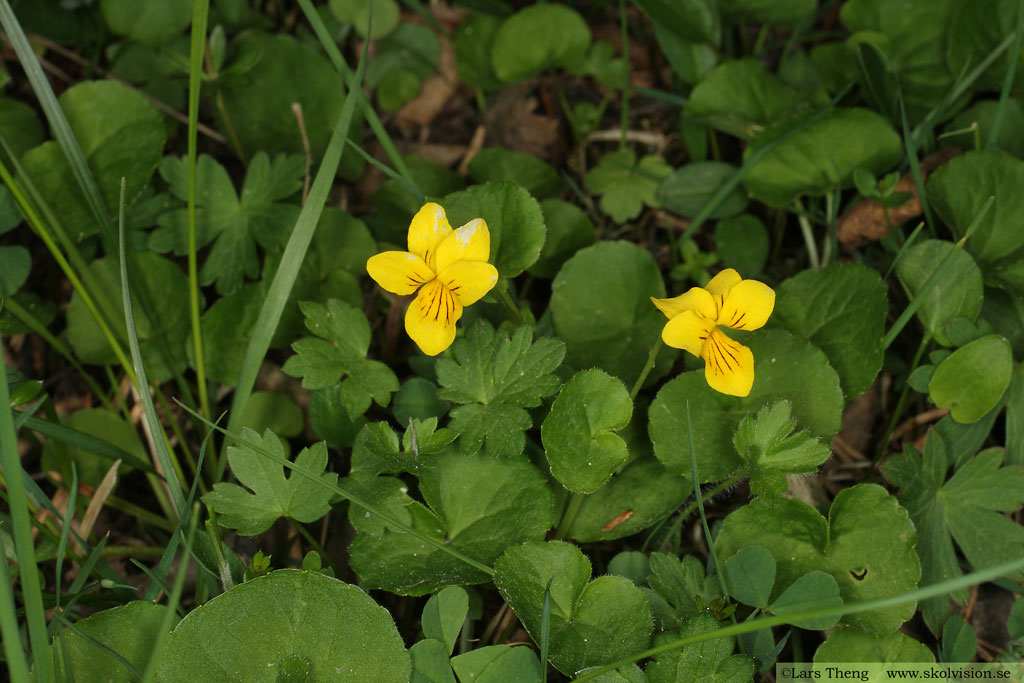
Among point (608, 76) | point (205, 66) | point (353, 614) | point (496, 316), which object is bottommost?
point (353, 614)

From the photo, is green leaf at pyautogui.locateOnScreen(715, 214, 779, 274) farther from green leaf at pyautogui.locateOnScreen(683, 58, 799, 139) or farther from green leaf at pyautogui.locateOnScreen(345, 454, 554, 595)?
green leaf at pyautogui.locateOnScreen(345, 454, 554, 595)

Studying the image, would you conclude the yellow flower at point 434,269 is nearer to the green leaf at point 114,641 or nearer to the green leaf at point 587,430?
the green leaf at point 587,430

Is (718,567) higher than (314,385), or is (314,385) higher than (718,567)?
(314,385)

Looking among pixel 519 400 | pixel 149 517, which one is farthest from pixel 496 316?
pixel 149 517

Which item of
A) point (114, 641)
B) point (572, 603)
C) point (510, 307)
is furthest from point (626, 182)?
point (114, 641)

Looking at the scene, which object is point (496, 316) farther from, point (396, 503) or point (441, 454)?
point (396, 503)

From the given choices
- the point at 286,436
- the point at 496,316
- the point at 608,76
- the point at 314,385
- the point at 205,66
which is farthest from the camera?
the point at 608,76

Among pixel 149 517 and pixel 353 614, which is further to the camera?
pixel 149 517

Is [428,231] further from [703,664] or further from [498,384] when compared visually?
[703,664]
